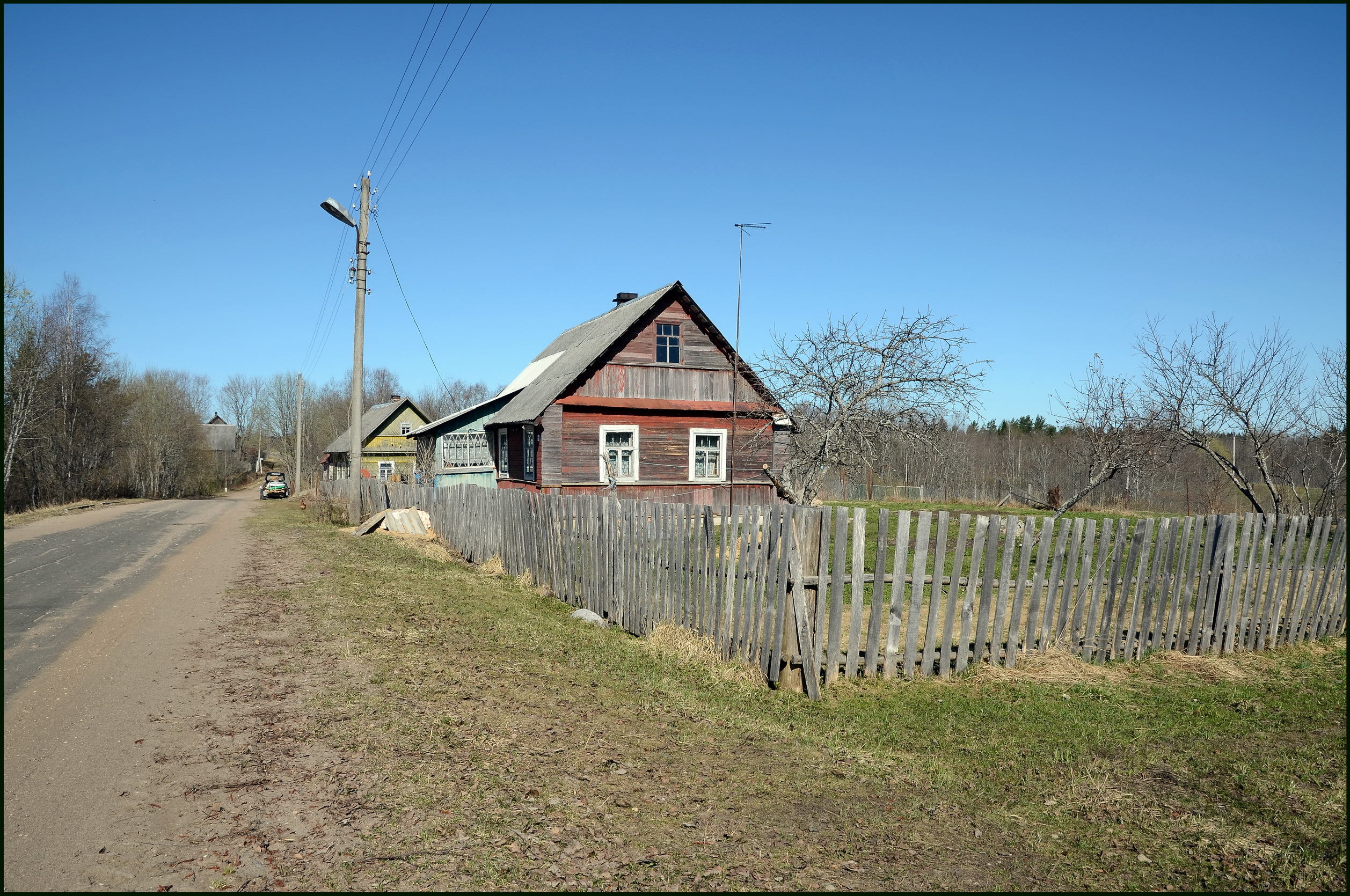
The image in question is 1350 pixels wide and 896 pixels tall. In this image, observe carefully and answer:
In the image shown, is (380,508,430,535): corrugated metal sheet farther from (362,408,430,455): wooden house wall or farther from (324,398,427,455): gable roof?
(324,398,427,455): gable roof

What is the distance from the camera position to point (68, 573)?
42.5ft

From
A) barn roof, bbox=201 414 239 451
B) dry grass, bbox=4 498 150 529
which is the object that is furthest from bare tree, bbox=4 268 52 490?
barn roof, bbox=201 414 239 451

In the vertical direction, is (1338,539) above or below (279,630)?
above

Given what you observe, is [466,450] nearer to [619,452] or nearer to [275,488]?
[619,452]

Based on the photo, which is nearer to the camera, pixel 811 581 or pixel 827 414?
pixel 811 581

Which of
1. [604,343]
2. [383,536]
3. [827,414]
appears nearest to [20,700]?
[827,414]

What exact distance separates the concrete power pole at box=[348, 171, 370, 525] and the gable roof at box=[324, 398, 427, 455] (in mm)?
30174

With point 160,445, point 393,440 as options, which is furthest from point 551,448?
point 160,445

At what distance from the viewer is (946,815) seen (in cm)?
435

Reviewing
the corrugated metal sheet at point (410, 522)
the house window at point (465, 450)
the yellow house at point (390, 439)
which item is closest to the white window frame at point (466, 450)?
the house window at point (465, 450)

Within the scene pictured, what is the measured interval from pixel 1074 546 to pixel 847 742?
360cm

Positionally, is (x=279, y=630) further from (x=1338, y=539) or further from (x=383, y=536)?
(x=1338, y=539)

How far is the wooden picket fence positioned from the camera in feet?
22.1

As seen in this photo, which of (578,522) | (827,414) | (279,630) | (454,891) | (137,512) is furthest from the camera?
(137,512)
